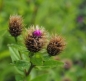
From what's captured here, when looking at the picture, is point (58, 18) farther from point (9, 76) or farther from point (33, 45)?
point (33, 45)

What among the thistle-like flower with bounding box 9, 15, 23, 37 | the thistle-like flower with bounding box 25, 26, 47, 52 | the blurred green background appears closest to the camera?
the thistle-like flower with bounding box 25, 26, 47, 52

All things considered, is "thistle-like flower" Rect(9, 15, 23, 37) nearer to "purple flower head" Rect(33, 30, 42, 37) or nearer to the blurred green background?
"purple flower head" Rect(33, 30, 42, 37)

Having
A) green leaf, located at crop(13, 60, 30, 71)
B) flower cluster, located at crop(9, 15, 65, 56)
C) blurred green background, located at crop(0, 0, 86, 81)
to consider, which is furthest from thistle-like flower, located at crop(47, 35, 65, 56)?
blurred green background, located at crop(0, 0, 86, 81)

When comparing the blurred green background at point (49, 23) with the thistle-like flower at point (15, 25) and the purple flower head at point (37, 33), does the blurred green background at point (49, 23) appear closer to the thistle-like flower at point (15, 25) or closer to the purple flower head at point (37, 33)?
the thistle-like flower at point (15, 25)

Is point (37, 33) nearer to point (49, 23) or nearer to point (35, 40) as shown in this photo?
point (35, 40)

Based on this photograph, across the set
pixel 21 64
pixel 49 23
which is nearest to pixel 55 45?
pixel 21 64

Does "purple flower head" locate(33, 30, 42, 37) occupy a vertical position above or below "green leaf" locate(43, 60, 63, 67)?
above
